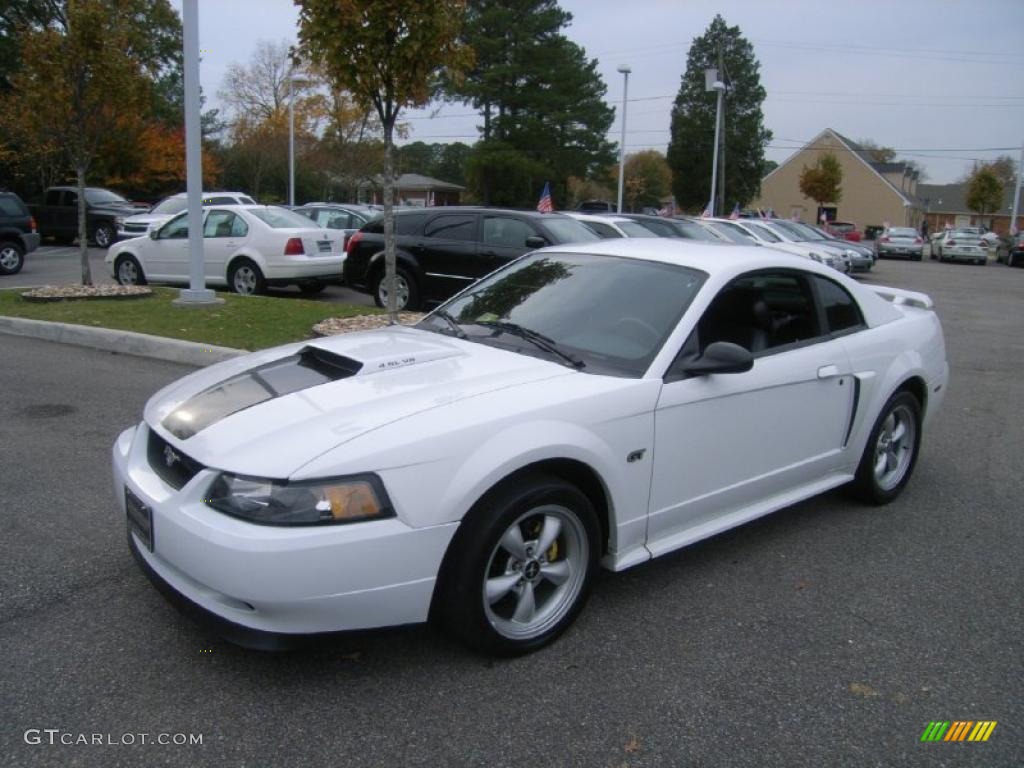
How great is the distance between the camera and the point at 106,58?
36.2 feet

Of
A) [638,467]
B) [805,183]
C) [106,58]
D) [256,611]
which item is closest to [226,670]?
[256,611]

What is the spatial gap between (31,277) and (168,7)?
26.4 meters

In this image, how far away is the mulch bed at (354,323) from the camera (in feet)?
30.1

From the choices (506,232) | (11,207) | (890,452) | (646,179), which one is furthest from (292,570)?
(646,179)

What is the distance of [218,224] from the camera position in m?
12.9

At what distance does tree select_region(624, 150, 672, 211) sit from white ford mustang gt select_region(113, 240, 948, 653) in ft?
243

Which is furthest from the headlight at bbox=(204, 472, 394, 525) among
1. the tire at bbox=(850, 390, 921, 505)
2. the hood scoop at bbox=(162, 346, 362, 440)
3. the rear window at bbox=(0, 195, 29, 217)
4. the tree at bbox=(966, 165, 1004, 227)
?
the tree at bbox=(966, 165, 1004, 227)

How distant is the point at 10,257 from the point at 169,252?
631cm

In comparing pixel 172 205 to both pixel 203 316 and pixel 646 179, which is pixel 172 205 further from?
pixel 646 179

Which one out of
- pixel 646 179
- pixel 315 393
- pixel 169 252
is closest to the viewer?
pixel 315 393

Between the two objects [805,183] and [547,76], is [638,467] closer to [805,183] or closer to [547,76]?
[547,76]

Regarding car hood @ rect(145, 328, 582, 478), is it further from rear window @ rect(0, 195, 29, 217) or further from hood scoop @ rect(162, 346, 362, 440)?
rear window @ rect(0, 195, 29, 217)

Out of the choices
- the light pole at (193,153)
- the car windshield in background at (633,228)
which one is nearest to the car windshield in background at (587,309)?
the light pole at (193,153)
